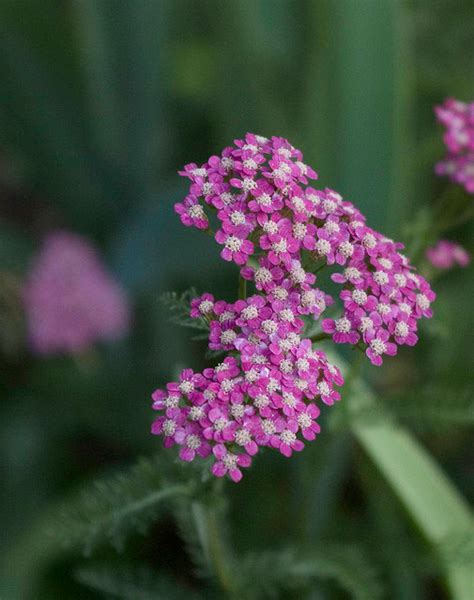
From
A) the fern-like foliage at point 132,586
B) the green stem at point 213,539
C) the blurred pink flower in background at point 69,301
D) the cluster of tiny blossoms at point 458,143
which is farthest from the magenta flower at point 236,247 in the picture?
the blurred pink flower in background at point 69,301

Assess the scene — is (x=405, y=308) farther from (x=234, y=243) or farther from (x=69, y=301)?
(x=69, y=301)

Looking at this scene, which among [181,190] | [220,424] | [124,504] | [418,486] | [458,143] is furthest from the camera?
[181,190]

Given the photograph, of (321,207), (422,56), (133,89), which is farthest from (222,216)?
(422,56)

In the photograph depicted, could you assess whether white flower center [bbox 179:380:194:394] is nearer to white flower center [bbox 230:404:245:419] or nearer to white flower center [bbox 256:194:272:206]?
white flower center [bbox 230:404:245:419]

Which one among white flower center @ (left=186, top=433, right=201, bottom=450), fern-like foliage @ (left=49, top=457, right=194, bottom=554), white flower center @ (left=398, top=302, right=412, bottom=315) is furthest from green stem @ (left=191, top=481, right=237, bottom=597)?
white flower center @ (left=398, top=302, right=412, bottom=315)

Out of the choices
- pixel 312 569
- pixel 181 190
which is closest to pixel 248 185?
pixel 312 569

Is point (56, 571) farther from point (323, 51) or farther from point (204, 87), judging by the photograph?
point (204, 87)
